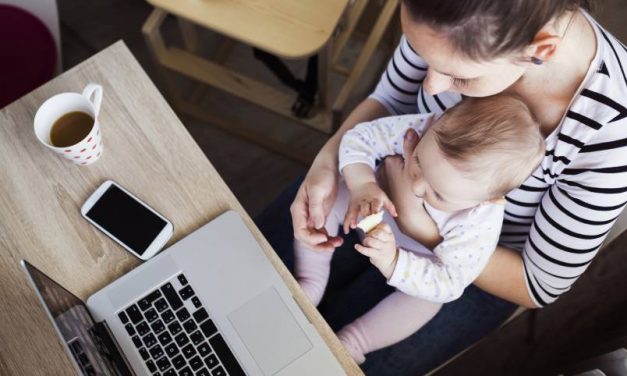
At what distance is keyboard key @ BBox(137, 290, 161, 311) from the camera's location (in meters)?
0.82

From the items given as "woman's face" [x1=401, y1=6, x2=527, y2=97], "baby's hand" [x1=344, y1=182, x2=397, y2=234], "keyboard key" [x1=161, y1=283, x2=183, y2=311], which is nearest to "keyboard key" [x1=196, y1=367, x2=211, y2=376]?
"keyboard key" [x1=161, y1=283, x2=183, y2=311]

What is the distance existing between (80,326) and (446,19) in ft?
2.12

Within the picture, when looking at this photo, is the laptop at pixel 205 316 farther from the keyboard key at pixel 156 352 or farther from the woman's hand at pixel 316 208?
the woman's hand at pixel 316 208

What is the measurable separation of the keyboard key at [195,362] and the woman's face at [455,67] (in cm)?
53

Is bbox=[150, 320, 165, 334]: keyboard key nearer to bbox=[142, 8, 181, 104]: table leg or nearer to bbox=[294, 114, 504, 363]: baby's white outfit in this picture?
bbox=[294, 114, 504, 363]: baby's white outfit

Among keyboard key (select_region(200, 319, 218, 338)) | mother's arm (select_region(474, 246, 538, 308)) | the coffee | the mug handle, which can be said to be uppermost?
the mug handle

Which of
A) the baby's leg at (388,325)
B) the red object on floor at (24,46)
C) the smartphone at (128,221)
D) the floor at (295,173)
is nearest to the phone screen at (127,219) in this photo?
the smartphone at (128,221)

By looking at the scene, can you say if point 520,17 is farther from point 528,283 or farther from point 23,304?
point 23,304

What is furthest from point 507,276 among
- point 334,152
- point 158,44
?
point 158,44

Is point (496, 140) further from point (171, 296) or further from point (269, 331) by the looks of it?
point (171, 296)

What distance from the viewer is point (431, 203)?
90 centimetres

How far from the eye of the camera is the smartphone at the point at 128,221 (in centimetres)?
85

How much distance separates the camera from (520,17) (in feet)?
2.06

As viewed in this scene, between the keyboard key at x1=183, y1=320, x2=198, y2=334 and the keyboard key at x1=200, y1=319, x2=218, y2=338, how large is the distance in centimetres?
1
